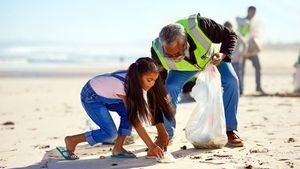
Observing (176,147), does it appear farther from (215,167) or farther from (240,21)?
(240,21)

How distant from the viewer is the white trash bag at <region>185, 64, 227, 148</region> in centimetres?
578

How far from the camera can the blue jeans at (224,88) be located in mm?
5961

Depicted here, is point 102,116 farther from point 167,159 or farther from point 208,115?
point 208,115

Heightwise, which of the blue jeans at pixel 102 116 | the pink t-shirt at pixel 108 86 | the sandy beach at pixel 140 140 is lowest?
the sandy beach at pixel 140 140

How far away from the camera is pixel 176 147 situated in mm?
6051

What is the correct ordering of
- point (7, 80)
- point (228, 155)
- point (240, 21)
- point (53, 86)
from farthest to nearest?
point (7, 80)
point (53, 86)
point (240, 21)
point (228, 155)

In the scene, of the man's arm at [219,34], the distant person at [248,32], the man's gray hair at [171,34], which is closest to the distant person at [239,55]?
the distant person at [248,32]

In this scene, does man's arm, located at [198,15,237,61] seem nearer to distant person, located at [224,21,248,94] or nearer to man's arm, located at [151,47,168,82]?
man's arm, located at [151,47,168,82]

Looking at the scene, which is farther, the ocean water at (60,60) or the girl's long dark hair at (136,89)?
the ocean water at (60,60)

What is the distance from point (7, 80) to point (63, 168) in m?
12.4

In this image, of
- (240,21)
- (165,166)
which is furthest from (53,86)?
(165,166)

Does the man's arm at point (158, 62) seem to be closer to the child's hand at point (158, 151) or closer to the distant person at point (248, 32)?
the child's hand at point (158, 151)

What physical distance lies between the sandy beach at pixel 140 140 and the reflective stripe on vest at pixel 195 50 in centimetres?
80

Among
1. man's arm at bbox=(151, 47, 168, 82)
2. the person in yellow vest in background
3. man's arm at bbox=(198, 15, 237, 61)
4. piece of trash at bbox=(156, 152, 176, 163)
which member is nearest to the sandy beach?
piece of trash at bbox=(156, 152, 176, 163)
